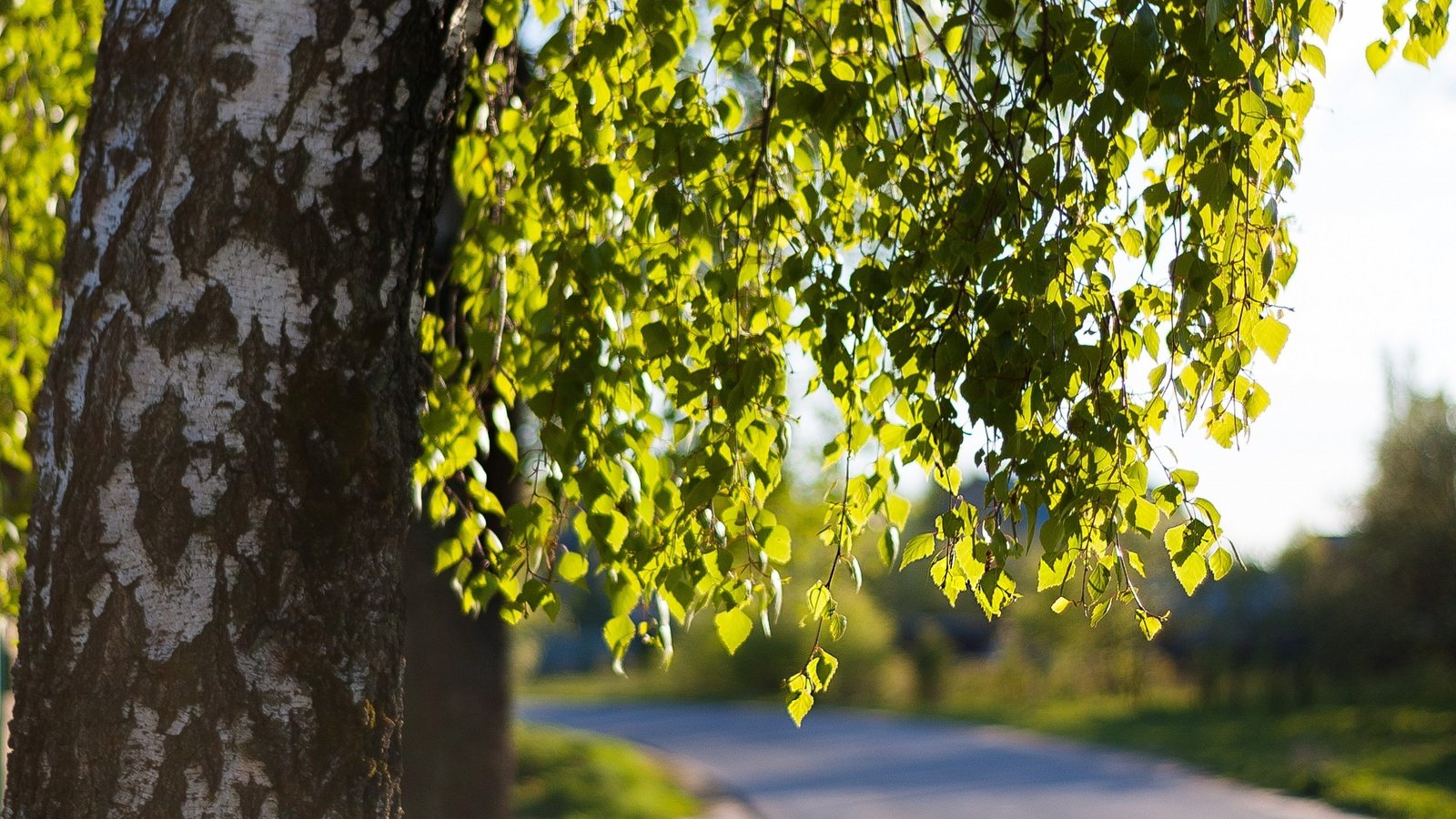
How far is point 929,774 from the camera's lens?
50.2 feet

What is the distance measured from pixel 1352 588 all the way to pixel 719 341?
2102 cm

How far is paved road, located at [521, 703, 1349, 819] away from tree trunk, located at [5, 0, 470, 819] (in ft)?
35.2

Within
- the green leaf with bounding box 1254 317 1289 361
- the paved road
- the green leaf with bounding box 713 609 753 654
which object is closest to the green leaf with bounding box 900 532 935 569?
the green leaf with bounding box 713 609 753 654

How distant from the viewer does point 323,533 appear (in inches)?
95.1

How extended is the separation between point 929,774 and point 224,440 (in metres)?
14.0

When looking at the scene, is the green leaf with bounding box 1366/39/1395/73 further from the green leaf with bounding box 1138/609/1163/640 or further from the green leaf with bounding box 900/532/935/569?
the green leaf with bounding box 900/532/935/569

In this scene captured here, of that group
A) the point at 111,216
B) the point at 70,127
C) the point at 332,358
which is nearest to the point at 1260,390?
the point at 332,358

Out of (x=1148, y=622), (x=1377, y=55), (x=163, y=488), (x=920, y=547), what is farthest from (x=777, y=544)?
(x=1377, y=55)

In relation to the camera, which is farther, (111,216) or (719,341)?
(719,341)

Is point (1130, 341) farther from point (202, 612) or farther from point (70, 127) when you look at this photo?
point (70, 127)

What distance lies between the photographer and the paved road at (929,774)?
12.5 meters

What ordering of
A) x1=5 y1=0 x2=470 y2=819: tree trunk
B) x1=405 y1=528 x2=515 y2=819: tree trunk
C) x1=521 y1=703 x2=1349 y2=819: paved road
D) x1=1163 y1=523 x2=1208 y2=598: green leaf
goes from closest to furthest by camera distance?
x1=5 y1=0 x2=470 y2=819: tree trunk, x1=1163 y1=523 x2=1208 y2=598: green leaf, x1=405 y1=528 x2=515 y2=819: tree trunk, x1=521 y1=703 x2=1349 y2=819: paved road

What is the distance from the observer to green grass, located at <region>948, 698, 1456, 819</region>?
1267cm

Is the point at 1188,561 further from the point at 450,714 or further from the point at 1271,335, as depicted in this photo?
the point at 450,714
